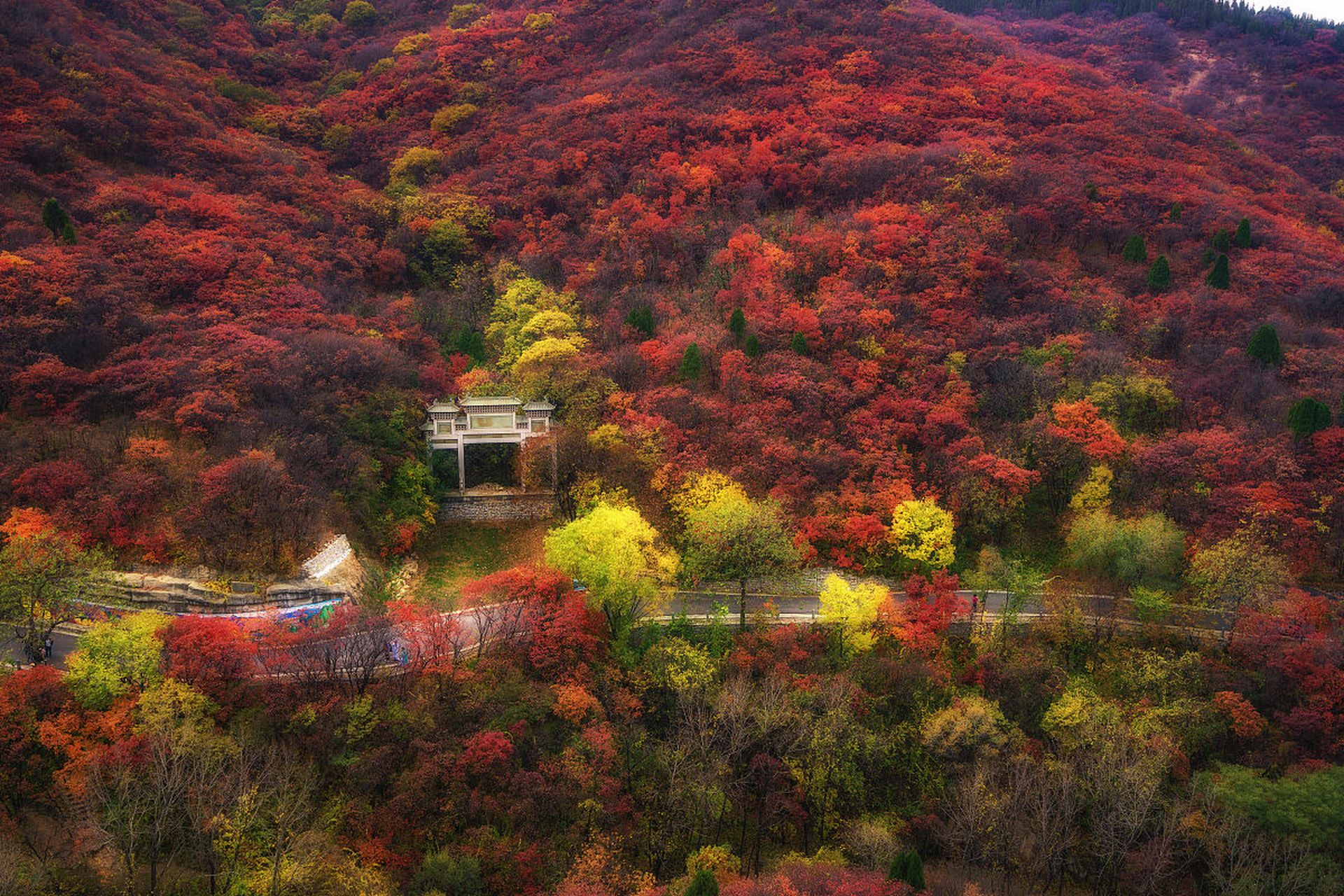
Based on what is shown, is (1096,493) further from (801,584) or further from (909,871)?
(909,871)

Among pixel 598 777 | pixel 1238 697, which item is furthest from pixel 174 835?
pixel 1238 697

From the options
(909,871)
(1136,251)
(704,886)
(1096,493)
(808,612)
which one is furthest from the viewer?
(1136,251)

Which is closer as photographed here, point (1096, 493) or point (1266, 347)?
point (1096, 493)

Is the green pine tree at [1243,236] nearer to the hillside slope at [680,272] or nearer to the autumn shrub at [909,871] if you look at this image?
the hillside slope at [680,272]

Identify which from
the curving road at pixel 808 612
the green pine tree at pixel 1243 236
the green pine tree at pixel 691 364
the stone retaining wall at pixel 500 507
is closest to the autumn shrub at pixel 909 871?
the curving road at pixel 808 612

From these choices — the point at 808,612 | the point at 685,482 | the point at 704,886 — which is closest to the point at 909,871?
the point at 704,886

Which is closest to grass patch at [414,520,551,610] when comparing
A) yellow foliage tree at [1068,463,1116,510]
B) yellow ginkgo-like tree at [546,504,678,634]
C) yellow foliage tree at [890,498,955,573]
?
yellow ginkgo-like tree at [546,504,678,634]
